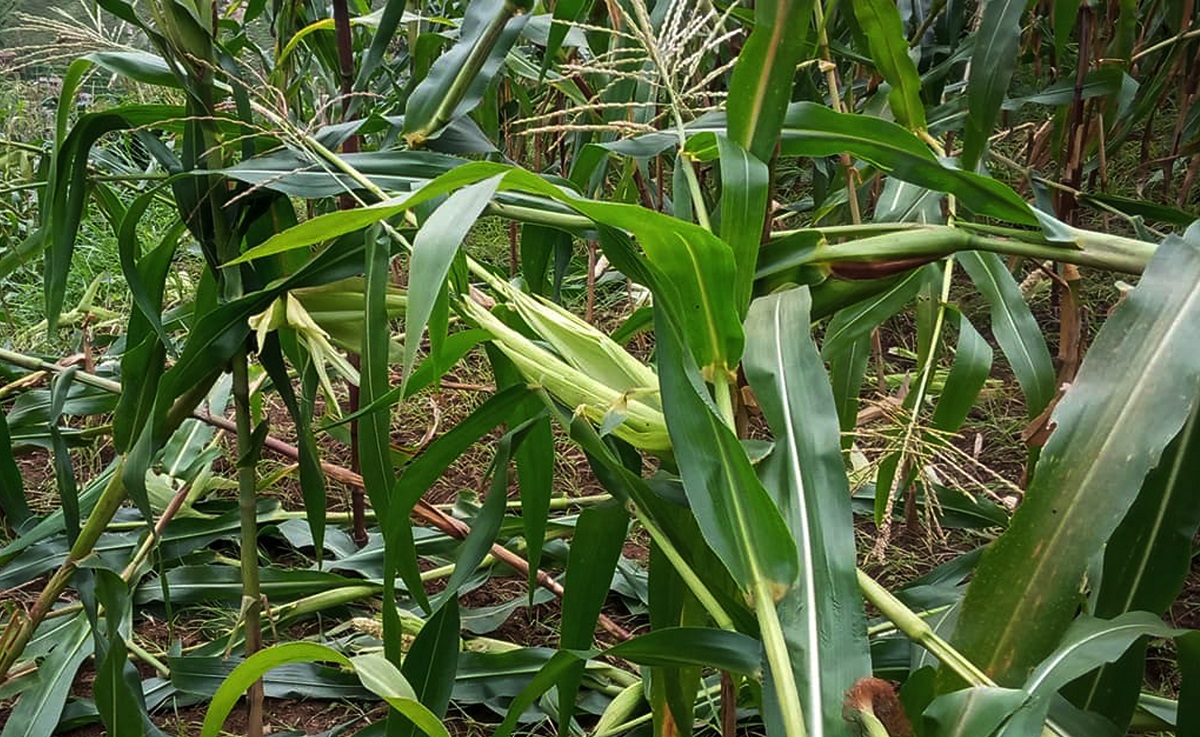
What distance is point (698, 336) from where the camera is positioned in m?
0.47

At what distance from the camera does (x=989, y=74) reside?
0.71 m

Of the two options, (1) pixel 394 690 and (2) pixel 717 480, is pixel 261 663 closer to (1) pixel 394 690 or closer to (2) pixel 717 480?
(1) pixel 394 690

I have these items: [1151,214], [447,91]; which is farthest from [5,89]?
[1151,214]

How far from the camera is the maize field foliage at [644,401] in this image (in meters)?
0.41

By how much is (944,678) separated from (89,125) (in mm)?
630

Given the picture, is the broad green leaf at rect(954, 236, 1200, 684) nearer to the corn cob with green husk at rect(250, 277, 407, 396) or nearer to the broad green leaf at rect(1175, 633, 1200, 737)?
the broad green leaf at rect(1175, 633, 1200, 737)

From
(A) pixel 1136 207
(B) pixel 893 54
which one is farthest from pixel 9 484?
(A) pixel 1136 207

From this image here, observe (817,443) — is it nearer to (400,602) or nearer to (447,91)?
(447,91)

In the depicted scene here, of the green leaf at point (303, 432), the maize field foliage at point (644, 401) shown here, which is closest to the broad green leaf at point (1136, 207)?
the maize field foliage at point (644, 401)

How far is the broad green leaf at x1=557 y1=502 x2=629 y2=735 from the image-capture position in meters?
0.61

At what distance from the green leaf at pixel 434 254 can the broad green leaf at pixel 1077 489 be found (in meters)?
0.26

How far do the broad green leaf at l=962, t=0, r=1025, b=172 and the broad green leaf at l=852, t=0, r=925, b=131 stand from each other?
0.13ft

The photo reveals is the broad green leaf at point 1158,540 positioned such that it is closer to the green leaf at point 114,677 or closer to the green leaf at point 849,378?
the green leaf at point 849,378

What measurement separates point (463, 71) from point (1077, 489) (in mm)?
507
